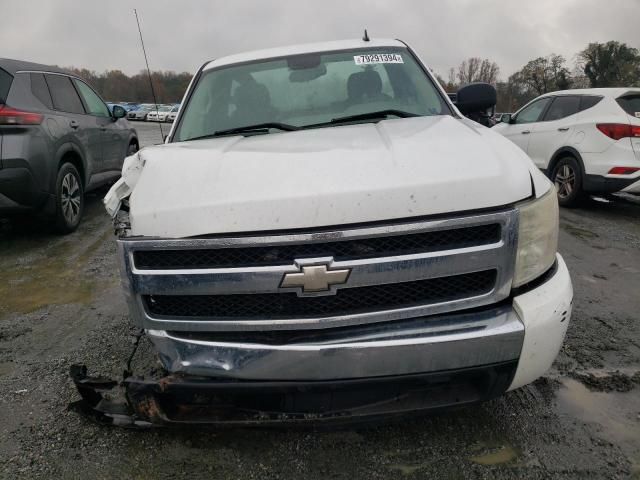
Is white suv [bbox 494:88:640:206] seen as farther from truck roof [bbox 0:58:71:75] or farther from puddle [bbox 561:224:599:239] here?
truck roof [bbox 0:58:71:75]

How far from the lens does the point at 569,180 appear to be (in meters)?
6.99

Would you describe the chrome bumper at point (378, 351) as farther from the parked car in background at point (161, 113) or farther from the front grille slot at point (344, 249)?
the parked car in background at point (161, 113)

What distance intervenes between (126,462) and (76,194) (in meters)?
4.41

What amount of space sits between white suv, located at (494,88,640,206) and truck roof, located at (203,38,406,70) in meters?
4.23

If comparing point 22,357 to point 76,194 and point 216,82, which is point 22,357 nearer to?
point 216,82

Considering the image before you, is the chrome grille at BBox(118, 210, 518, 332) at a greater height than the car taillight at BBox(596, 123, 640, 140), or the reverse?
the chrome grille at BBox(118, 210, 518, 332)

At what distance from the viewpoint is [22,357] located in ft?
9.91

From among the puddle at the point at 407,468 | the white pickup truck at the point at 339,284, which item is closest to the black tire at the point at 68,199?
the white pickup truck at the point at 339,284

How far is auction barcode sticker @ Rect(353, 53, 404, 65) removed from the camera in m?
3.22

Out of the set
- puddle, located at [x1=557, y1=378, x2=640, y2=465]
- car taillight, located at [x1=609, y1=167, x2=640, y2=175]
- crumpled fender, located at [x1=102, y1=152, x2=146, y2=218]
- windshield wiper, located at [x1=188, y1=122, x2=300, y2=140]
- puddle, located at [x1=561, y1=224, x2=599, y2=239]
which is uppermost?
windshield wiper, located at [x1=188, y1=122, x2=300, y2=140]

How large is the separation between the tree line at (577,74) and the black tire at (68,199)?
45.0m

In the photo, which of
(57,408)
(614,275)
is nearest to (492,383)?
(57,408)

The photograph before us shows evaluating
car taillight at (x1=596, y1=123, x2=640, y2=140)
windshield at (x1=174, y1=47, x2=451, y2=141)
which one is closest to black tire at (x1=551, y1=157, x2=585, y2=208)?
car taillight at (x1=596, y1=123, x2=640, y2=140)

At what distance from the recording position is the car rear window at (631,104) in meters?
6.29
